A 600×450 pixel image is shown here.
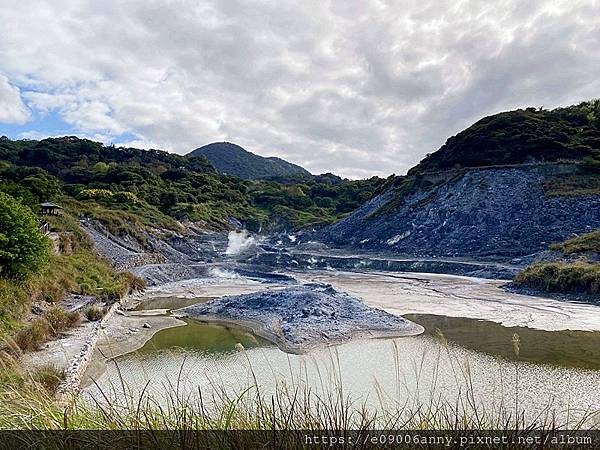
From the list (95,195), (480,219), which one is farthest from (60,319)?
(95,195)

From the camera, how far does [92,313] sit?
18031mm

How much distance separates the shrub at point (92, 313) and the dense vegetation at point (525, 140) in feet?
180

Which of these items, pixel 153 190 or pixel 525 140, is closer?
pixel 525 140

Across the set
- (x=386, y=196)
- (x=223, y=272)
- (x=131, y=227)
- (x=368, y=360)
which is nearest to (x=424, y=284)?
(x=223, y=272)

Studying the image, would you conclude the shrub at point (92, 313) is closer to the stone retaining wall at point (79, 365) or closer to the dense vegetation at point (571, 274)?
the stone retaining wall at point (79, 365)

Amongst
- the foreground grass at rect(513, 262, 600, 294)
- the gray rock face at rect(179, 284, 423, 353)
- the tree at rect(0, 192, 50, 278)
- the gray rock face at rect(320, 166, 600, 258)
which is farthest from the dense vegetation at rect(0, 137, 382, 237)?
the foreground grass at rect(513, 262, 600, 294)

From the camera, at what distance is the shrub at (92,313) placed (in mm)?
17891

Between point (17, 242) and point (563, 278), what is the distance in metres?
28.9

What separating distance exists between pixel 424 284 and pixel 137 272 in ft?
69.4

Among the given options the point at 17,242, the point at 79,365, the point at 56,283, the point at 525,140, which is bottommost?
the point at 79,365

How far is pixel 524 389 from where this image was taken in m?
11.1

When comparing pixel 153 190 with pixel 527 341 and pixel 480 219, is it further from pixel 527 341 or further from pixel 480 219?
pixel 527 341

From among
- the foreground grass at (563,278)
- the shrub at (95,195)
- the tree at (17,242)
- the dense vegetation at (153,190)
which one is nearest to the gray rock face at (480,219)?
the foreground grass at (563,278)

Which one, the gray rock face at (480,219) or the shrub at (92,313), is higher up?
the gray rock face at (480,219)
